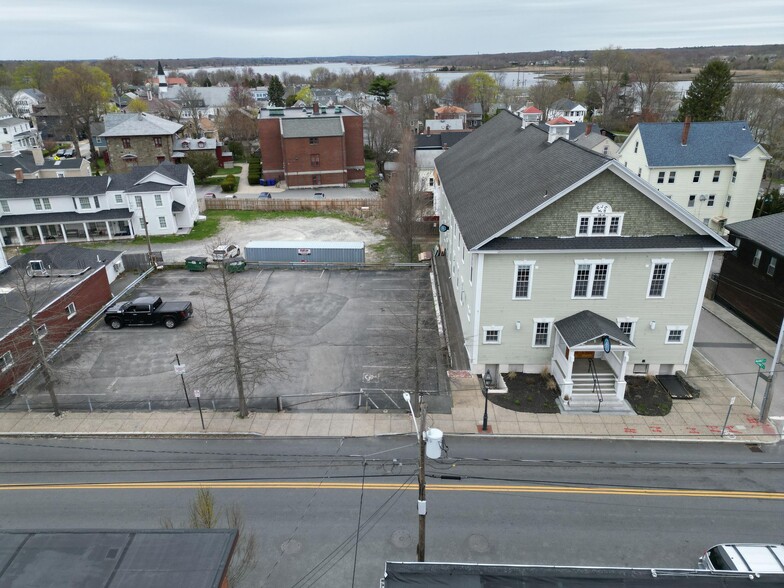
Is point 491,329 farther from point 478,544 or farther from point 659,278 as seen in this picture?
point 478,544

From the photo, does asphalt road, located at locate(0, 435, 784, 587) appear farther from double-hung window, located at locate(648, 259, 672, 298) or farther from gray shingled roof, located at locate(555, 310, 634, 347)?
double-hung window, located at locate(648, 259, 672, 298)

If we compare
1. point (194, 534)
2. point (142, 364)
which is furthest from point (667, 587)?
point (142, 364)

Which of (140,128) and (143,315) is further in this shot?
(140,128)

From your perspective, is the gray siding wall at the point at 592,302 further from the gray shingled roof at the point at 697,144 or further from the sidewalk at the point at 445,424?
the gray shingled roof at the point at 697,144

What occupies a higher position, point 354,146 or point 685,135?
point 685,135

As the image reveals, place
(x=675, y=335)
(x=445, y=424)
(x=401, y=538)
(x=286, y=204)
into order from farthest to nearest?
(x=286, y=204) → (x=675, y=335) → (x=445, y=424) → (x=401, y=538)

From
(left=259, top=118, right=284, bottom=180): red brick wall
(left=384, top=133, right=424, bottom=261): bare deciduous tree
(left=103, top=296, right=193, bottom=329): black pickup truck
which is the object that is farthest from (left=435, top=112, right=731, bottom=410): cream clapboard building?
(left=259, top=118, right=284, bottom=180): red brick wall

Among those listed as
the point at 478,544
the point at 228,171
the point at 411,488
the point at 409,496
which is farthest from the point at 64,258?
the point at 228,171

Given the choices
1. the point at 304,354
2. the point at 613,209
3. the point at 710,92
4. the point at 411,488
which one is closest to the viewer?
the point at 411,488
